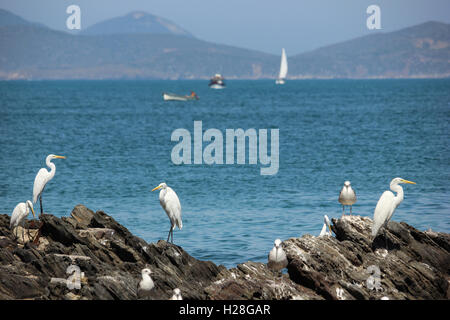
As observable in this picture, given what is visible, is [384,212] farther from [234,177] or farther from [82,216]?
[234,177]

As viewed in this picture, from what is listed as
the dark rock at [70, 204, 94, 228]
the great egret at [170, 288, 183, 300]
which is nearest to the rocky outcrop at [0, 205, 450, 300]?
the great egret at [170, 288, 183, 300]

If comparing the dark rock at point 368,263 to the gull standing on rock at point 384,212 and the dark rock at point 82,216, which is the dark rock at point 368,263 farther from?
the dark rock at point 82,216

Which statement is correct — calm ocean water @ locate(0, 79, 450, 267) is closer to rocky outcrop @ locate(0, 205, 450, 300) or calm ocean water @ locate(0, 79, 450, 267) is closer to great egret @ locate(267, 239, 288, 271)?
rocky outcrop @ locate(0, 205, 450, 300)

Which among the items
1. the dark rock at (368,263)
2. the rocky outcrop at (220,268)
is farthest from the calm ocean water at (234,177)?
the dark rock at (368,263)

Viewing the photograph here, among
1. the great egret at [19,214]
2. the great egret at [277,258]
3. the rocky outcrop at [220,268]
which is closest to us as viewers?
the rocky outcrop at [220,268]

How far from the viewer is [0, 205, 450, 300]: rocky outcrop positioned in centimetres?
1416

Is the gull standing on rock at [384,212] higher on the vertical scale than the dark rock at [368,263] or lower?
higher

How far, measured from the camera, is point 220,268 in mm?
16625

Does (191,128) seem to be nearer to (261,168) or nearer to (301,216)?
(261,168)

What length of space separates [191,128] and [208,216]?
146 feet

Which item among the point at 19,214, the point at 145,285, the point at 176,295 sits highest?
the point at 19,214

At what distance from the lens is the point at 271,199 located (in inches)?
1172

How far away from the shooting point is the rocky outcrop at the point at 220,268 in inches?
558

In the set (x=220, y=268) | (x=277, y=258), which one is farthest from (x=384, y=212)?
(x=220, y=268)
